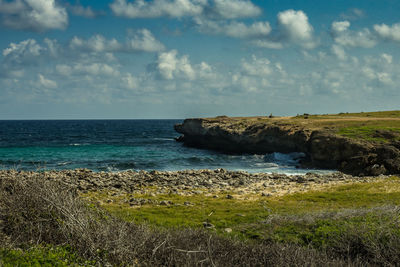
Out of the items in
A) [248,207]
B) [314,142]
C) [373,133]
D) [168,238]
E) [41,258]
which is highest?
[373,133]

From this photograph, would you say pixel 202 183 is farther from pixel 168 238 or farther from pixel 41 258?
pixel 41 258

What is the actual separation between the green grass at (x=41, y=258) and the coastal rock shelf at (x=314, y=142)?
27806 millimetres

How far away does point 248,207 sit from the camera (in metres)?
15.7

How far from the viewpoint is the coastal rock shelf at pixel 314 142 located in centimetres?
3075

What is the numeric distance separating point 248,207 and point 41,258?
10.6 m

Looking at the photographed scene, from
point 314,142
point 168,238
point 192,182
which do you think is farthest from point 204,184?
point 314,142

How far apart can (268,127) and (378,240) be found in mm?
41846

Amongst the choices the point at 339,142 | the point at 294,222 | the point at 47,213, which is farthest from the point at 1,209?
the point at 339,142

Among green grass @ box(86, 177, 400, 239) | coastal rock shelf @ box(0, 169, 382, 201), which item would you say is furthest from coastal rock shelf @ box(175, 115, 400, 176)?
green grass @ box(86, 177, 400, 239)

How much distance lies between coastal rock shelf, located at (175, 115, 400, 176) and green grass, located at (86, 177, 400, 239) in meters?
10.8

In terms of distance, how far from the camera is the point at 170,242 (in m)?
8.00

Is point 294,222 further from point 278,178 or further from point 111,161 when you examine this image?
point 111,161

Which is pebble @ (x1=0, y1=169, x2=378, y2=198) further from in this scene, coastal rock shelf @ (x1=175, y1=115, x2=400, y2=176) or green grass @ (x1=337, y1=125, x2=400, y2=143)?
green grass @ (x1=337, y1=125, x2=400, y2=143)

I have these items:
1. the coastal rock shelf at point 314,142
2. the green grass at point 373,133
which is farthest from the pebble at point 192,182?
→ the green grass at point 373,133
